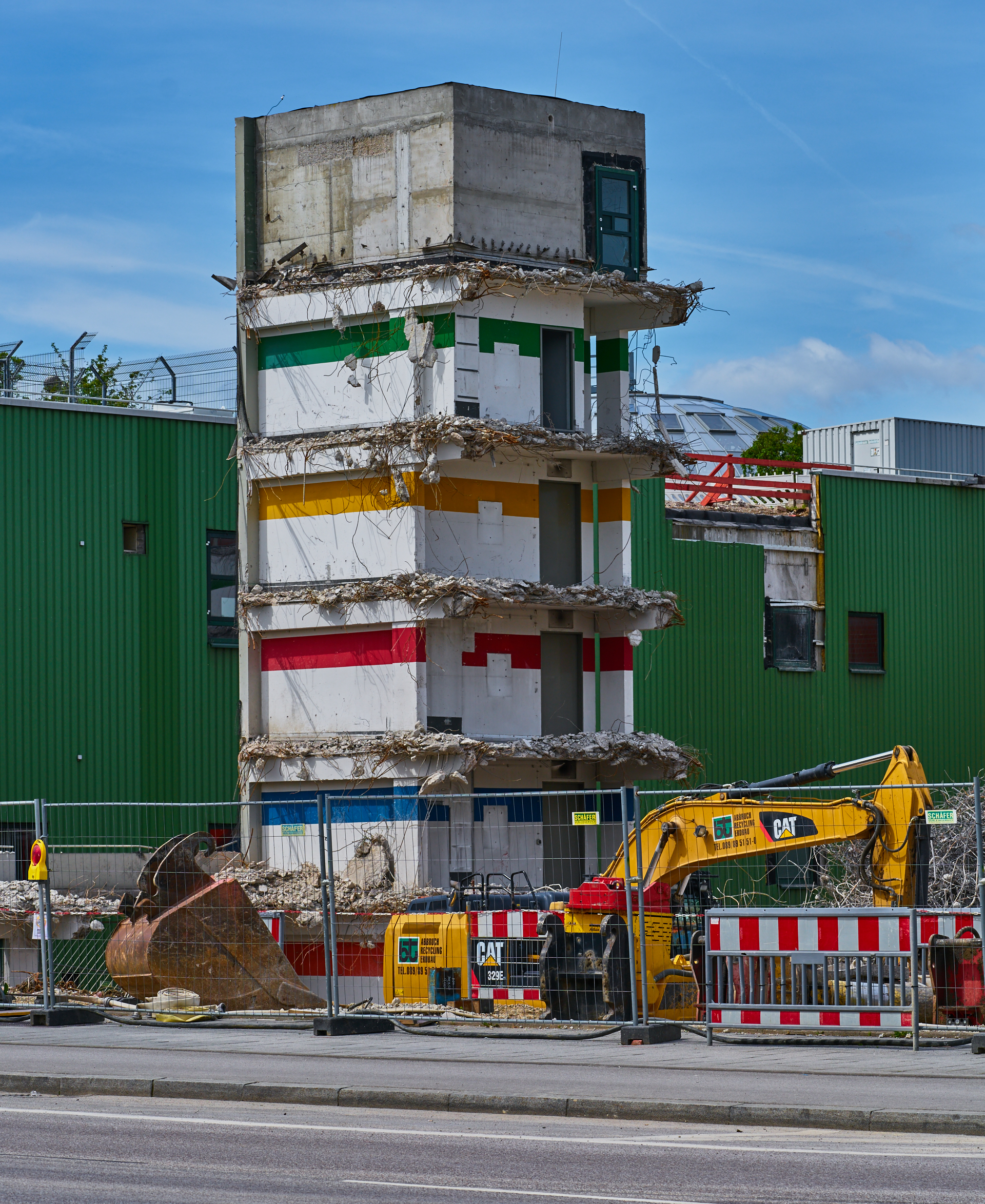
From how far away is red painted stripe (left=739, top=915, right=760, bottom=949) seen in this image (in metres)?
17.7

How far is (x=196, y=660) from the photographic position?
37219 millimetres

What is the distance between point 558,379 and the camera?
29.4 meters

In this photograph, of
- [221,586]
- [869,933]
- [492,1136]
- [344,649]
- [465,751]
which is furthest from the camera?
[221,586]

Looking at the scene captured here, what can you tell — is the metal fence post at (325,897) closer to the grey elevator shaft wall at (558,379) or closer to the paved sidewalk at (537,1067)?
the paved sidewalk at (537,1067)

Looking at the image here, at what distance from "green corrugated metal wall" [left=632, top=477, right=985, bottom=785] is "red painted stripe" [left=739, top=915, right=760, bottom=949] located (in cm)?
2411

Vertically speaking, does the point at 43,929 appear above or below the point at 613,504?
below

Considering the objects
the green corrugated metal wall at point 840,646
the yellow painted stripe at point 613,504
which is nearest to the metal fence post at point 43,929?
the yellow painted stripe at point 613,504

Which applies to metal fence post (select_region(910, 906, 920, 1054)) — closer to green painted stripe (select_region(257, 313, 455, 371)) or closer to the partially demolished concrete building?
the partially demolished concrete building

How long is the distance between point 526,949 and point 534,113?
13.8 m

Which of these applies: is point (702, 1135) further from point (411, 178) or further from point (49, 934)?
point (411, 178)

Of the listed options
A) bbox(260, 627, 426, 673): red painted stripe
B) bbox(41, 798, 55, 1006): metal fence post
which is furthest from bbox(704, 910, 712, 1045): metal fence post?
bbox(260, 627, 426, 673): red painted stripe

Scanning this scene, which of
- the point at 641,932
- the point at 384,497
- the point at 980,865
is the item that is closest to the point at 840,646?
the point at 384,497

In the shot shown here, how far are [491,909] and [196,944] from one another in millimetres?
3389

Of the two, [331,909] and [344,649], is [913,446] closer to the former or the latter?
[344,649]
